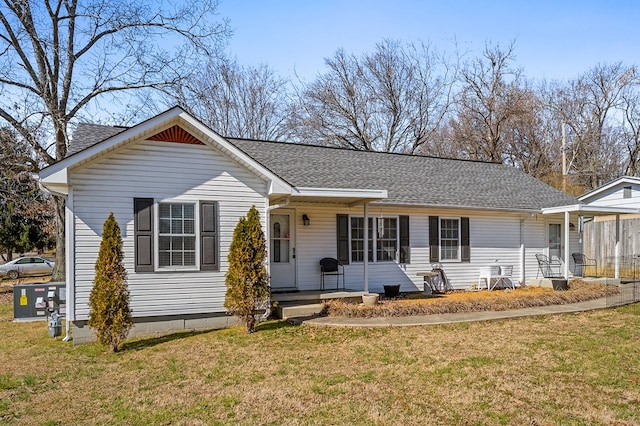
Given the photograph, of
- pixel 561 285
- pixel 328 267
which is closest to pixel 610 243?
pixel 561 285

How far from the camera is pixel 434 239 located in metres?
13.5

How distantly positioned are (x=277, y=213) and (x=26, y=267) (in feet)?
66.2

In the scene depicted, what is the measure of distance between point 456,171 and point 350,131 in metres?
12.7

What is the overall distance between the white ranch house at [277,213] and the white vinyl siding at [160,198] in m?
0.02

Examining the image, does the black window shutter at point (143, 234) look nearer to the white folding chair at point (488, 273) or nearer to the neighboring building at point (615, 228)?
the white folding chair at point (488, 273)

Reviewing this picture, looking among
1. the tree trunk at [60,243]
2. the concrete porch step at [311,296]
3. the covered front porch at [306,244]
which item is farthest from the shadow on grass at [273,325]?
the tree trunk at [60,243]

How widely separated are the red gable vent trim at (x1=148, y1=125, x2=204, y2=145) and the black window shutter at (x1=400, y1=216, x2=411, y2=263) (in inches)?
244

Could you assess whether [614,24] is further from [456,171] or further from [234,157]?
[234,157]

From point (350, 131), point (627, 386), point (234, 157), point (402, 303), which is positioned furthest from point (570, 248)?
point (350, 131)

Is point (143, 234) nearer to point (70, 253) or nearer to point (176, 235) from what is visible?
point (176, 235)

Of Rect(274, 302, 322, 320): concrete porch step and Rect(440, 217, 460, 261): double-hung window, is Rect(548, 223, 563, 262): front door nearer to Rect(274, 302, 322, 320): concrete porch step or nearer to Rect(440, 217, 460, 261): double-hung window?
Rect(440, 217, 460, 261): double-hung window

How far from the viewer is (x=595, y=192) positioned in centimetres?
1903

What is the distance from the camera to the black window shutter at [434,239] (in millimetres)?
13406

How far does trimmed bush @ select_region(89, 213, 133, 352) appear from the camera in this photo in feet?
25.2
